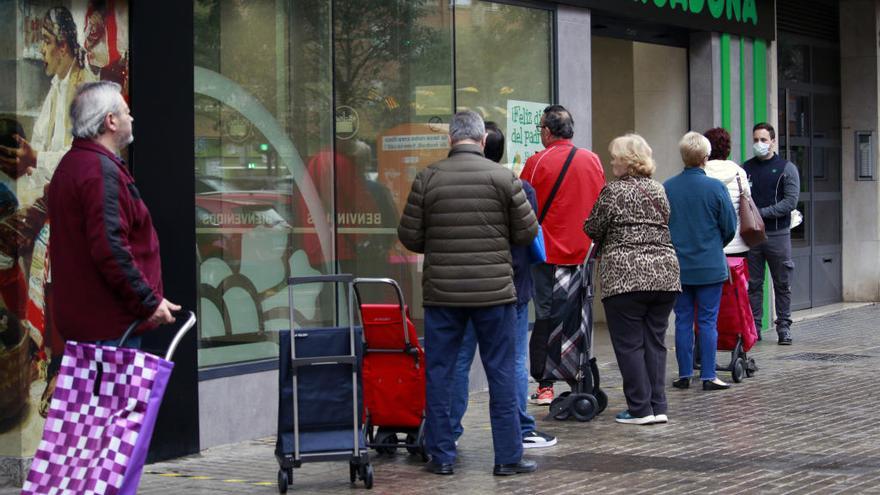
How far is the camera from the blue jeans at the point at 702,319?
10.6 metres

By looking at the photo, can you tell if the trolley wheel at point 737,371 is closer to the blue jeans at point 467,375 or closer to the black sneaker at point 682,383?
the black sneaker at point 682,383

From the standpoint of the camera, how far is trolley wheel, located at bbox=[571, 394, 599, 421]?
9.38 metres

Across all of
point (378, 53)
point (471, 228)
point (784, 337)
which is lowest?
point (784, 337)

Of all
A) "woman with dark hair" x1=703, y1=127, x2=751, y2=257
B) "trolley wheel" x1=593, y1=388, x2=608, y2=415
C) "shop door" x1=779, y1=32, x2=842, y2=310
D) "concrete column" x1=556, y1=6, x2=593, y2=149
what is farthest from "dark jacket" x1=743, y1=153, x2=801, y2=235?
"trolley wheel" x1=593, y1=388, x2=608, y2=415

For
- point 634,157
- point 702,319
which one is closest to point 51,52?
point 634,157

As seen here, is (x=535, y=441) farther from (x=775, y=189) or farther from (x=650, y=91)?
(x=650, y=91)

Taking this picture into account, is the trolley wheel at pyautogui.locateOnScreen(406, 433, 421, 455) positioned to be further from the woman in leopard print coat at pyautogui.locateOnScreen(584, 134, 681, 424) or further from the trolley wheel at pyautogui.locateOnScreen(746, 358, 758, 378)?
the trolley wheel at pyautogui.locateOnScreen(746, 358, 758, 378)

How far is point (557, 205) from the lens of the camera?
9531 mm

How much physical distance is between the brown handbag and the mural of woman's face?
5.83 m

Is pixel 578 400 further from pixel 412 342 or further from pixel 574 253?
pixel 412 342

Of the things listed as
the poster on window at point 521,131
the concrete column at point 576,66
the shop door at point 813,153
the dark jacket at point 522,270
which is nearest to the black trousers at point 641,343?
the dark jacket at point 522,270

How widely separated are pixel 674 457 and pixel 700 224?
281 cm

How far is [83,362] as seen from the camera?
550 cm

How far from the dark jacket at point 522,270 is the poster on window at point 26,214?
8.56 ft
